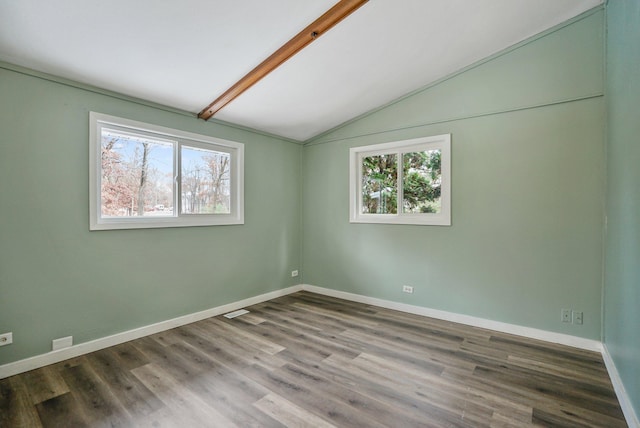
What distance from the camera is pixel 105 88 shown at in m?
2.83

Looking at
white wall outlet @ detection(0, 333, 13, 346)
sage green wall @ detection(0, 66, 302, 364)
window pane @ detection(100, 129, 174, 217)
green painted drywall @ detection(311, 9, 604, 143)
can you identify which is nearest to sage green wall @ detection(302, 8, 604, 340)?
green painted drywall @ detection(311, 9, 604, 143)

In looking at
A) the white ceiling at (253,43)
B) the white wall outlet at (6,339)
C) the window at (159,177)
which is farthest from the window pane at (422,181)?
the white wall outlet at (6,339)

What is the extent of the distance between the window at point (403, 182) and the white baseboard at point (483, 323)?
109 centimetres

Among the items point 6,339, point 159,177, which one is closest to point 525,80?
point 159,177

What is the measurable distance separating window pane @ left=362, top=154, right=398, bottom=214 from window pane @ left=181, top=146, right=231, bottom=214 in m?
1.93

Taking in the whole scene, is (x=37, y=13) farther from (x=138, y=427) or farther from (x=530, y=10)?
(x=530, y=10)

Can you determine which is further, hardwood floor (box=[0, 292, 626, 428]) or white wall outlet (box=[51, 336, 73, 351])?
white wall outlet (box=[51, 336, 73, 351])

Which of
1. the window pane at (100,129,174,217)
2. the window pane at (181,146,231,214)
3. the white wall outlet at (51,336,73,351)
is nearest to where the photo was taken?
the white wall outlet at (51,336,73,351)

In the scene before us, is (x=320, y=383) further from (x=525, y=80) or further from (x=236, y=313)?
(x=525, y=80)

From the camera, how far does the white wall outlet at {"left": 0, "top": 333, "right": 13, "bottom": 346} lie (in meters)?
2.32

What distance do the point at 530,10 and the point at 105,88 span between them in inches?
156

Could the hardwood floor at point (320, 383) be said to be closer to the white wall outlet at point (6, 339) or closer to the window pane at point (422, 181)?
the white wall outlet at point (6, 339)

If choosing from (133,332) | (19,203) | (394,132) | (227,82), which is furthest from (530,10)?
(133,332)

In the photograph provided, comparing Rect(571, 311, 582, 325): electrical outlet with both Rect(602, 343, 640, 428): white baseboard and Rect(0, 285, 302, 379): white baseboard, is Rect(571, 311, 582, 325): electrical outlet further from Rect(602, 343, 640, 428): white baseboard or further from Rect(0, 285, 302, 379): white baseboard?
Rect(0, 285, 302, 379): white baseboard
